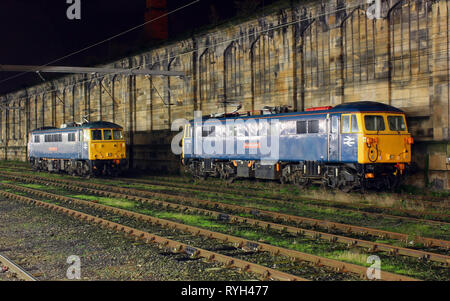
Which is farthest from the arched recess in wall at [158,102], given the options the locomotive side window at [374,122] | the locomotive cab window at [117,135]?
the locomotive side window at [374,122]

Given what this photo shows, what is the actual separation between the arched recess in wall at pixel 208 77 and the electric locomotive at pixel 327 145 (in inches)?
343

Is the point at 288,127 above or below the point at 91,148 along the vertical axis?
above

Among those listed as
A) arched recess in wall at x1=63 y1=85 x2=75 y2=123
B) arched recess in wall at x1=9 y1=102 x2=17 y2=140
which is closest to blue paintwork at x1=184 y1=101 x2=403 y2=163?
arched recess in wall at x1=63 y1=85 x2=75 y2=123

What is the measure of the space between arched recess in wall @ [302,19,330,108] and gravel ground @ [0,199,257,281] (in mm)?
15121

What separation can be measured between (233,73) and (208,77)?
9.35 feet

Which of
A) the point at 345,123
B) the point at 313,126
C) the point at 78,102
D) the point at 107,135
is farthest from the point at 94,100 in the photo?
the point at 345,123

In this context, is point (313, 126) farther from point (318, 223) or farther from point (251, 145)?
point (318, 223)

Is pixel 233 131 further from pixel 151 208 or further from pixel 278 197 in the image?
pixel 151 208

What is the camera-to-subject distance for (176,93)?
3619cm

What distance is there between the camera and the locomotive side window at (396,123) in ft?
58.2

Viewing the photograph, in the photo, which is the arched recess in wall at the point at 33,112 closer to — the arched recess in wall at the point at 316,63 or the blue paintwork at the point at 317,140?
the blue paintwork at the point at 317,140

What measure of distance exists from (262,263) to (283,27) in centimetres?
2058

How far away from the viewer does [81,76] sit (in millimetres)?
49594
